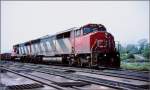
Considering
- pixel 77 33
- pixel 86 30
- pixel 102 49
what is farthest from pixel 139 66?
pixel 77 33

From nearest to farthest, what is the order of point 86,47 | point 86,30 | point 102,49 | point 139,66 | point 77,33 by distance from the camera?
1. point 102,49
2. point 86,47
3. point 139,66
4. point 86,30
5. point 77,33

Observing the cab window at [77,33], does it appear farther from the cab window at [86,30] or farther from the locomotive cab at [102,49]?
the locomotive cab at [102,49]

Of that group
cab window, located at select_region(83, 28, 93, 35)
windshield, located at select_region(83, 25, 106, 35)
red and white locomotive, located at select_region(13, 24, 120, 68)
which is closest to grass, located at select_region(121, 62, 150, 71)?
red and white locomotive, located at select_region(13, 24, 120, 68)

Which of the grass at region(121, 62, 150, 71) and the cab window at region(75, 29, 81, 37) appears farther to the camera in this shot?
the cab window at region(75, 29, 81, 37)

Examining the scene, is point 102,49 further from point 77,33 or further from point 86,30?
point 77,33

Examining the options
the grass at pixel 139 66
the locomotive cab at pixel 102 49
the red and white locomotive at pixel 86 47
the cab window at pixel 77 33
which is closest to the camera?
the grass at pixel 139 66

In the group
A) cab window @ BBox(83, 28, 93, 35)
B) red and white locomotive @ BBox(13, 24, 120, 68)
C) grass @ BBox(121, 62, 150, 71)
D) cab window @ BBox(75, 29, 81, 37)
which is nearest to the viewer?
grass @ BBox(121, 62, 150, 71)

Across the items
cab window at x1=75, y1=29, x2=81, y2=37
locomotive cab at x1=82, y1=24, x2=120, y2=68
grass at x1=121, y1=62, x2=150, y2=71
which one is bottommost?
grass at x1=121, y1=62, x2=150, y2=71

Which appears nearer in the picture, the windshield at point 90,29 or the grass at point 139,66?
the grass at point 139,66

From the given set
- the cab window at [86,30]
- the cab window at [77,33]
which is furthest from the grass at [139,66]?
the cab window at [77,33]

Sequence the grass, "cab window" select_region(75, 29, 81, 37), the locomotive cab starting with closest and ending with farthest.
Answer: the grass, the locomotive cab, "cab window" select_region(75, 29, 81, 37)

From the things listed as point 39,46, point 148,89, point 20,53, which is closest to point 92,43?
point 148,89

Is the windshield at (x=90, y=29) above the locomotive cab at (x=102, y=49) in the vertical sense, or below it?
above

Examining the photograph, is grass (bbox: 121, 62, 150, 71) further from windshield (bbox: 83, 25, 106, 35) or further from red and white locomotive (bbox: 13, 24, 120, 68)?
windshield (bbox: 83, 25, 106, 35)
